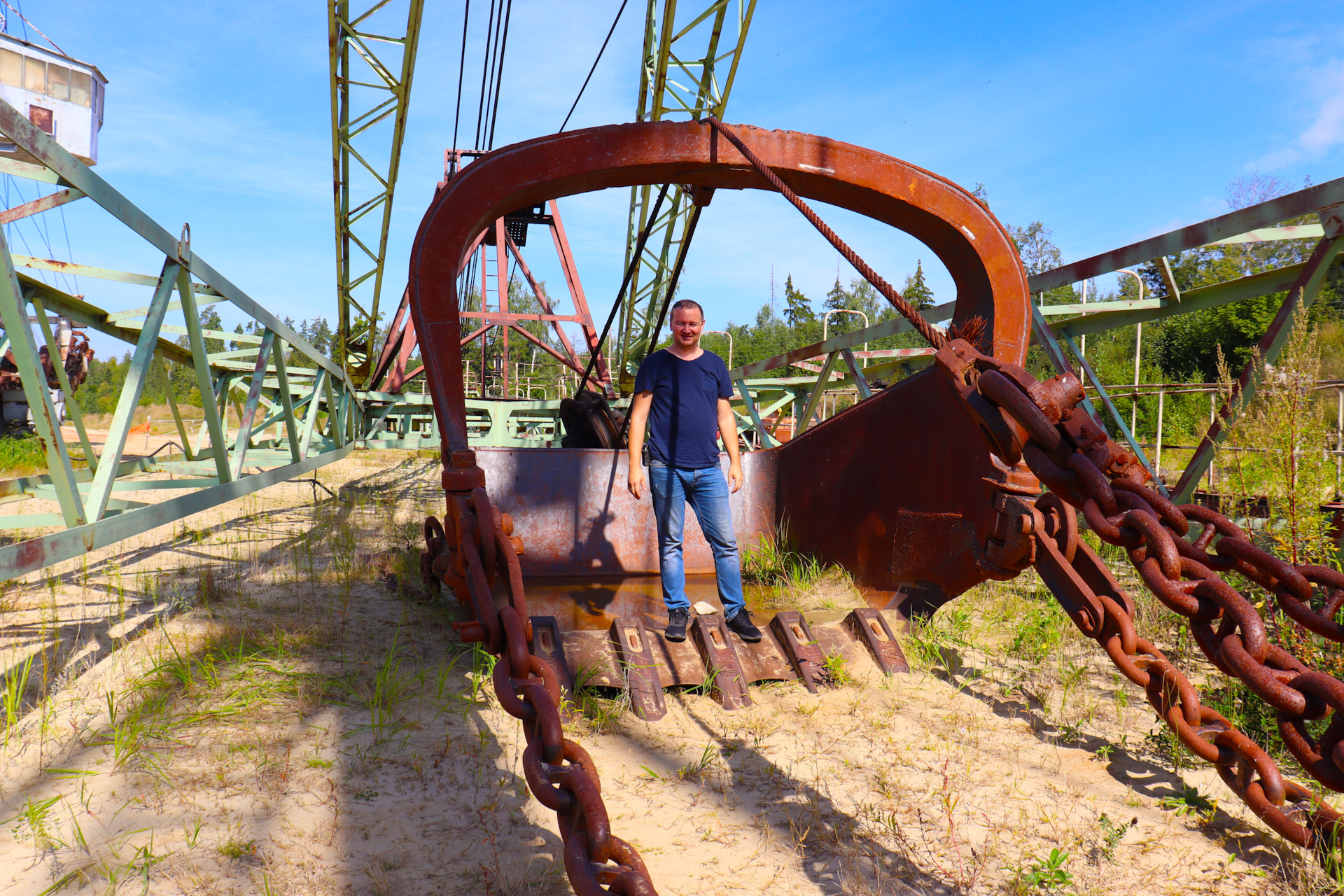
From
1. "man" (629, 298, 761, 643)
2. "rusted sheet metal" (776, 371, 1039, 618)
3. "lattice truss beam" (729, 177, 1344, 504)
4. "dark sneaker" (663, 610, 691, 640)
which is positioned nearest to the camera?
"lattice truss beam" (729, 177, 1344, 504)

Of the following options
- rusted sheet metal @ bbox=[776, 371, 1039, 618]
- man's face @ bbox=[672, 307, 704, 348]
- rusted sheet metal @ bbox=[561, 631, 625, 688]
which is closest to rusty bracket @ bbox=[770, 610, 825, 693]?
rusted sheet metal @ bbox=[776, 371, 1039, 618]

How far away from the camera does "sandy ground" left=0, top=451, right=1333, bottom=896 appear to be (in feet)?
6.53

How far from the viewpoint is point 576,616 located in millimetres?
3945

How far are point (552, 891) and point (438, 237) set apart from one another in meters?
2.25

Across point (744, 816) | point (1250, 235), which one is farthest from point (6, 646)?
point (1250, 235)

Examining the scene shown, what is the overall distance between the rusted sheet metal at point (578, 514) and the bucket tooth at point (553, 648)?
4.10 feet

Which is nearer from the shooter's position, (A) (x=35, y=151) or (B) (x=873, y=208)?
(A) (x=35, y=151)

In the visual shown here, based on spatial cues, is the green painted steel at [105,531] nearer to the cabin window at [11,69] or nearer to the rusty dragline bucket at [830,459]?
the rusty dragline bucket at [830,459]

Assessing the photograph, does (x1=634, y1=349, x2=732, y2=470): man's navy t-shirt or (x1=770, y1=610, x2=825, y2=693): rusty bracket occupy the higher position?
(x1=634, y1=349, x2=732, y2=470): man's navy t-shirt

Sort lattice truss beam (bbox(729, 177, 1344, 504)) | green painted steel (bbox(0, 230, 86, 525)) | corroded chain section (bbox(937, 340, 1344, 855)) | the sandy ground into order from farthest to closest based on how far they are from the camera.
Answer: lattice truss beam (bbox(729, 177, 1344, 504)) → green painted steel (bbox(0, 230, 86, 525)) → the sandy ground → corroded chain section (bbox(937, 340, 1344, 855))

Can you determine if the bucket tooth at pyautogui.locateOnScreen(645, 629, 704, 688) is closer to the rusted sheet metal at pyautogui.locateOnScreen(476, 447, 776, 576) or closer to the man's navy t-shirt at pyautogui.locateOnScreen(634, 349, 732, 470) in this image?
the man's navy t-shirt at pyautogui.locateOnScreen(634, 349, 732, 470)

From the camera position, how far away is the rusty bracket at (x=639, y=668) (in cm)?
299

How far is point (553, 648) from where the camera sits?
317cm

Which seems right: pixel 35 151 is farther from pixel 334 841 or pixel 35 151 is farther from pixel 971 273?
pixel 971 273
